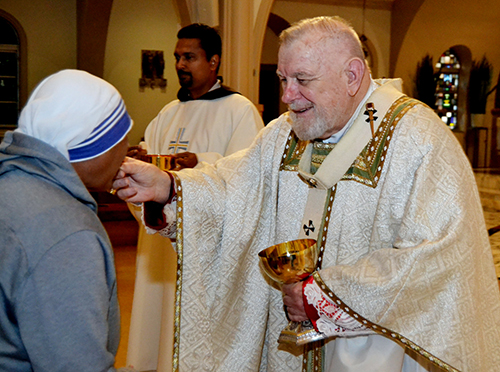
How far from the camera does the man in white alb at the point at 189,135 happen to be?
3746 millimetres

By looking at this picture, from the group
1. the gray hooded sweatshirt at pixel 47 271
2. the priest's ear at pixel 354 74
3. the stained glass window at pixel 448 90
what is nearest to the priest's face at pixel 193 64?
the priest's ear at pixel 354 74

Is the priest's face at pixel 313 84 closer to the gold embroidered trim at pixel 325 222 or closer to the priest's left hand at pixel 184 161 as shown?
the gold embroidered trim at pixel 325 222

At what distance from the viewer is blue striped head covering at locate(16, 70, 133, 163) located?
144 centimetres

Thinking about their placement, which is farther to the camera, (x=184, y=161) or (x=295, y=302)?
(x=184, y=161)

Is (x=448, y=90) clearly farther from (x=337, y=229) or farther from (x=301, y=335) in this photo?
(x=301, y=335)

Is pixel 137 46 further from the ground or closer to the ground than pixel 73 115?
further from the ground

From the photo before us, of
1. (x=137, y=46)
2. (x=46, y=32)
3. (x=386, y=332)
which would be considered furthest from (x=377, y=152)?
(x=46, y=32)

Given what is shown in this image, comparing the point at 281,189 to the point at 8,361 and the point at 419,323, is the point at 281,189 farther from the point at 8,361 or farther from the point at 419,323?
the point at 8,361

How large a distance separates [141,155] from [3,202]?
184 cm

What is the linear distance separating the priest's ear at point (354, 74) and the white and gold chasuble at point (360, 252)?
0.18 metres

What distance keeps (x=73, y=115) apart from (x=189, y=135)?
2497mm

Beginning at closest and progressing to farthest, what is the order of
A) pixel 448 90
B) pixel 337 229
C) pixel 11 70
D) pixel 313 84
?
pixel 313 84, pixel 337 229, pixel 11 70, pixel 448 90

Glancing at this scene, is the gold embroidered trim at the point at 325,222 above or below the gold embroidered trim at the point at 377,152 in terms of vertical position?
below

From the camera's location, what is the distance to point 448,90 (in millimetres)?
16938
